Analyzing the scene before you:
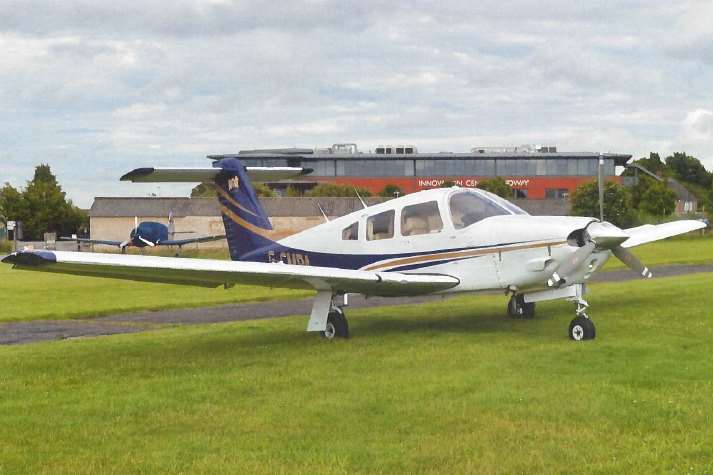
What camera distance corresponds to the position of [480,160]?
124m

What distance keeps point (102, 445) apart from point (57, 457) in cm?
44

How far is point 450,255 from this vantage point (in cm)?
1376

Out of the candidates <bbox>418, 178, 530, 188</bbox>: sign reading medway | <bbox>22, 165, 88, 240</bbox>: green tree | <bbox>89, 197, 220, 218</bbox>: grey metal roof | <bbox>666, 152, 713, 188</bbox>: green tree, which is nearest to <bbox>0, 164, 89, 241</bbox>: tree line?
<bbox>22, 165, 88, 240</bbox>: green tree

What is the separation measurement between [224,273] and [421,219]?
12.7 feet

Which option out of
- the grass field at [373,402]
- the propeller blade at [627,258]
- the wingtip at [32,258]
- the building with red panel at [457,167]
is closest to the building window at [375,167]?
the building with red panel at [457,167]

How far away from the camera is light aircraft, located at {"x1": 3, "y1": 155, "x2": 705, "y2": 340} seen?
12078 mm

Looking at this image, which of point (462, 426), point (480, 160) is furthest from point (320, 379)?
point (480, 160)

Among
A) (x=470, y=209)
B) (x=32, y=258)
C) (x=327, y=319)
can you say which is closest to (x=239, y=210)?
(x=327, y=319)

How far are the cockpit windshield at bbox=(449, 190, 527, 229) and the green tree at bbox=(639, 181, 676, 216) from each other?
248 ft

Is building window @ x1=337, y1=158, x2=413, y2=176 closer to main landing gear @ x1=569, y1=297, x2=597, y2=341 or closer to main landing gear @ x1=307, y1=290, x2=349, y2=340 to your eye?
main landing gear @ x1=307, y1=290, x2=349, y2=340

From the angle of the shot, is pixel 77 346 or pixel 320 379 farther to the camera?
pixel 77 346

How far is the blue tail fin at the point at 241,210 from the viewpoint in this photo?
17.0m

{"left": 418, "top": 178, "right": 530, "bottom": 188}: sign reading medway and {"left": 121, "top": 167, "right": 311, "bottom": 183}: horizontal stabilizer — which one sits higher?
{"left": 418, "top": 178, "right": 530, "bottom": 188}: sign reading medway

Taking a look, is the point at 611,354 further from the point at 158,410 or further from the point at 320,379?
the point at 158,410
